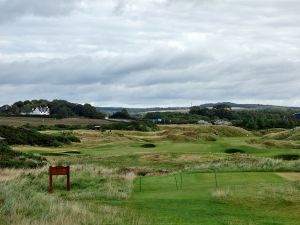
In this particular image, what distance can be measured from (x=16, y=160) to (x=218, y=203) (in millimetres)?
25614

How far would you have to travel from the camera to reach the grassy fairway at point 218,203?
20.3 meters

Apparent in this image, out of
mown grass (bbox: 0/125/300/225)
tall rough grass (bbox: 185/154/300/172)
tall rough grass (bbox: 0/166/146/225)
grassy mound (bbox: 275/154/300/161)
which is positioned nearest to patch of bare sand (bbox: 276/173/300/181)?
mown grass (bbox: 0/125/300/225)

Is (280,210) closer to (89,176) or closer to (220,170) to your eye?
(89,176)

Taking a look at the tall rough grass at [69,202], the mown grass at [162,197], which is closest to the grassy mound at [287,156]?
the mown grass at [162,197]

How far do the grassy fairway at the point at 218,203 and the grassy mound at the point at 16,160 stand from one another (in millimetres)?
13989

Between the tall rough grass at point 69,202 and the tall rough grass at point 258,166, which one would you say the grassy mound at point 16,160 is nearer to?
the tall rough grass at point 69,202

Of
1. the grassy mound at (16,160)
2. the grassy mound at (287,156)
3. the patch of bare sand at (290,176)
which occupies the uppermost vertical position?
the grassy mound at (16,160)

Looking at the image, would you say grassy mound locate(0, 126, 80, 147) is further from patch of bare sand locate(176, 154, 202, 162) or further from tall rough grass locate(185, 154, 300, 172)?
tall rough grass locate(185, 154, 300, 172)

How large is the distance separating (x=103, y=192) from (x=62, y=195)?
2027mm

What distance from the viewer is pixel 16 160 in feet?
150

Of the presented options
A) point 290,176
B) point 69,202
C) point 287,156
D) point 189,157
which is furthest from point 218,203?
point 287,156

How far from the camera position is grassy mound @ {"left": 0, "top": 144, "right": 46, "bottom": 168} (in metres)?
43.1

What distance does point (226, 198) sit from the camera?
979 inches

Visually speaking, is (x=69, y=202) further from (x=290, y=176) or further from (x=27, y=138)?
(x=27, y=138)
